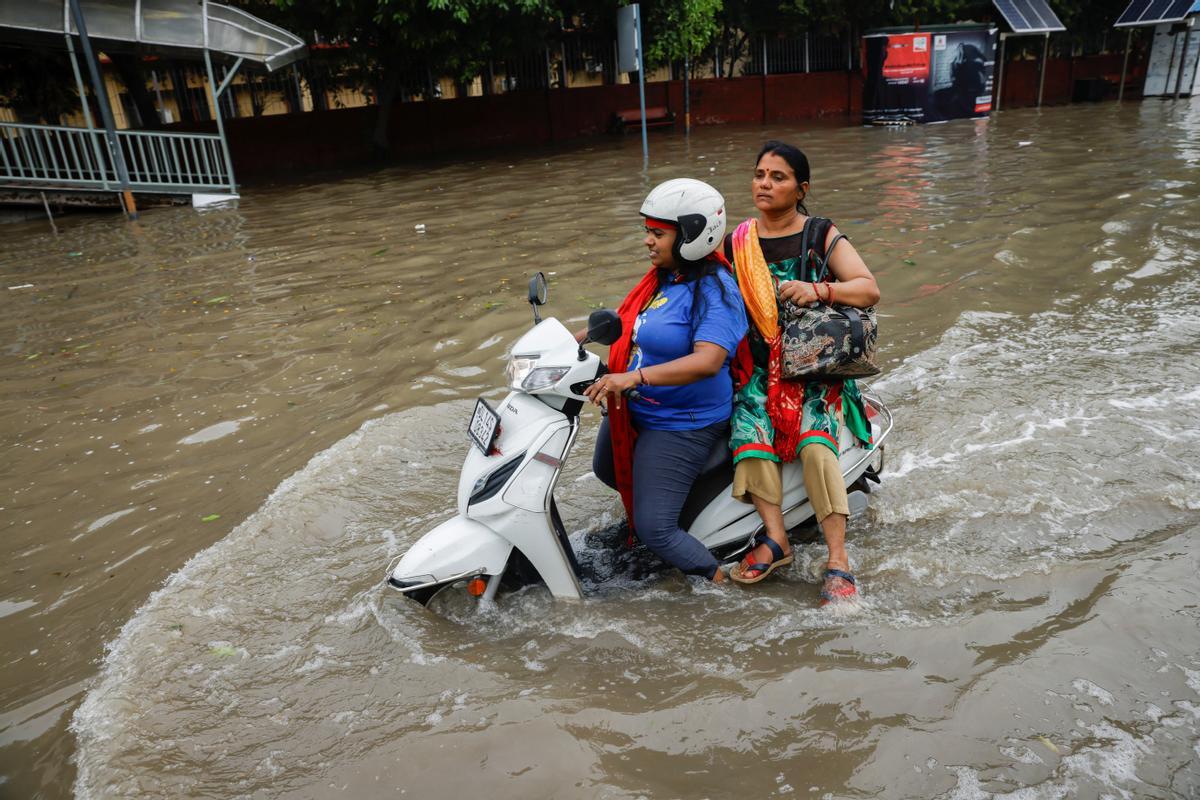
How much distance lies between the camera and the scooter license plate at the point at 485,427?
2.93 meters

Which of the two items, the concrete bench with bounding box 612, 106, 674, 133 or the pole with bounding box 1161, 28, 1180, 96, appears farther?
the pole with bounding box 1161, 28, 1180, 96

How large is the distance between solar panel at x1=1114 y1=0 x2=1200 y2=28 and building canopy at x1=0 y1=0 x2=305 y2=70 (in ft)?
76.6

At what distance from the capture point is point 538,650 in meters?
3.01

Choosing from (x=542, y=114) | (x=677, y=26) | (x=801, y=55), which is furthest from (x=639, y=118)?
(x=801, y=55)

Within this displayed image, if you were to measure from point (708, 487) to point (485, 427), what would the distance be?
0.97 meters

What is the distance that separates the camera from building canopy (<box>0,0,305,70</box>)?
1175 cm

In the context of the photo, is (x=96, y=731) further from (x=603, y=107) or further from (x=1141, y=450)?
(x=603, y=107)

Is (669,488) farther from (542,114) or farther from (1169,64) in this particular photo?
(1169,64)

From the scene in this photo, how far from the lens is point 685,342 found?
303 centimetres

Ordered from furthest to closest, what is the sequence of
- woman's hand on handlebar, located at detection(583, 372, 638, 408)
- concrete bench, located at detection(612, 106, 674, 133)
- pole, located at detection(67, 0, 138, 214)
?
concrete bench, located at detection(612, 106, 674, 133) → pole, located at detection(67, 0, 138, 214) → woman's hand on handlebar, located at detection(583, 372, 638, 408)

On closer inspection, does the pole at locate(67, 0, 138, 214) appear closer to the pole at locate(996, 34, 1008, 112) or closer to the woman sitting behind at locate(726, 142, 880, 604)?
the woman sitting behind at locate(726, 142, 880, 604)

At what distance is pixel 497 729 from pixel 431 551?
650mm

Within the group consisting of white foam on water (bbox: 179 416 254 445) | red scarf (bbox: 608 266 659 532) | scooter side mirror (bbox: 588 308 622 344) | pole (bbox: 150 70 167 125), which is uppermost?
pole (bbox: 150 70 167 125)

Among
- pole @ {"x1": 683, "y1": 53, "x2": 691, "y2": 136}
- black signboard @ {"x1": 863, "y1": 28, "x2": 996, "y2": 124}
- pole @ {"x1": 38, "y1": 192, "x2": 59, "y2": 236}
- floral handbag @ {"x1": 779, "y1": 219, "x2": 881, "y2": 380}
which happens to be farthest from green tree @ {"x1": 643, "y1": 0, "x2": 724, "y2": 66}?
floral handbag @ {"x1": 779, "y1": 219, "x2": 881, "y2": 380}
